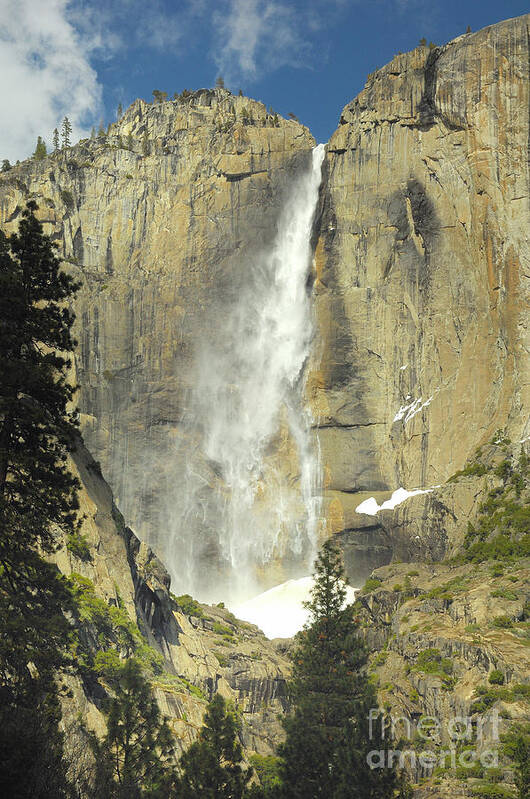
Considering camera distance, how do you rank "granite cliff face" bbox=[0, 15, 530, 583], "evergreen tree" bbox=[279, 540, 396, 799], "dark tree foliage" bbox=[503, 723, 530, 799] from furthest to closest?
"granite cliff face" bbox=[0, 15, 530, 583]
"evergreen tree" bbox=[279, 540, 396, 799]
"dark tree foliage" bbox=[503, 723, 530, 799]

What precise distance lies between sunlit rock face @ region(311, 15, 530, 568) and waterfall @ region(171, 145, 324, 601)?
121 inches

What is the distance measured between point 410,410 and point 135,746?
190ft

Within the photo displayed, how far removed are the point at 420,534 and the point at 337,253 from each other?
31.3 m

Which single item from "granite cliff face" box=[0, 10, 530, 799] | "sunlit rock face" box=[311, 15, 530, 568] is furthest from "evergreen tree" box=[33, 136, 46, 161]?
"sunlit rock face" box=[311, 15, 530, 568]

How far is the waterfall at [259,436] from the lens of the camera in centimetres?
9281

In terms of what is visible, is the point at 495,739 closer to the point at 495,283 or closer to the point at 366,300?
the point at 495,283

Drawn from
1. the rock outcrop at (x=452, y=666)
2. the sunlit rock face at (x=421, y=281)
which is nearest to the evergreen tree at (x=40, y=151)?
the sunlit rock face at (x=421, y=281)

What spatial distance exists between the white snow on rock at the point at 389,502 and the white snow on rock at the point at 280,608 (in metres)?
7.40

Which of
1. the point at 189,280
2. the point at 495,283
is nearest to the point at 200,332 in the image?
the point at 189,280

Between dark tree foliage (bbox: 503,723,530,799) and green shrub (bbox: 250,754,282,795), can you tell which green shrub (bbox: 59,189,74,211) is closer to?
green shrub (bbox: 250,754,282,795)

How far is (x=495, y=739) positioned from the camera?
41.2 metres

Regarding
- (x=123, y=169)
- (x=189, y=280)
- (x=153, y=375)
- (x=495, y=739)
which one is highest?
(x=123, y=169)

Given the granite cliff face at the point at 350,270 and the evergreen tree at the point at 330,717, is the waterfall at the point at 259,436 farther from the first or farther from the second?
the evergreen tree at the point at 330,717

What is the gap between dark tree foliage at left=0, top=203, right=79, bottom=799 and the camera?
24.4 m
